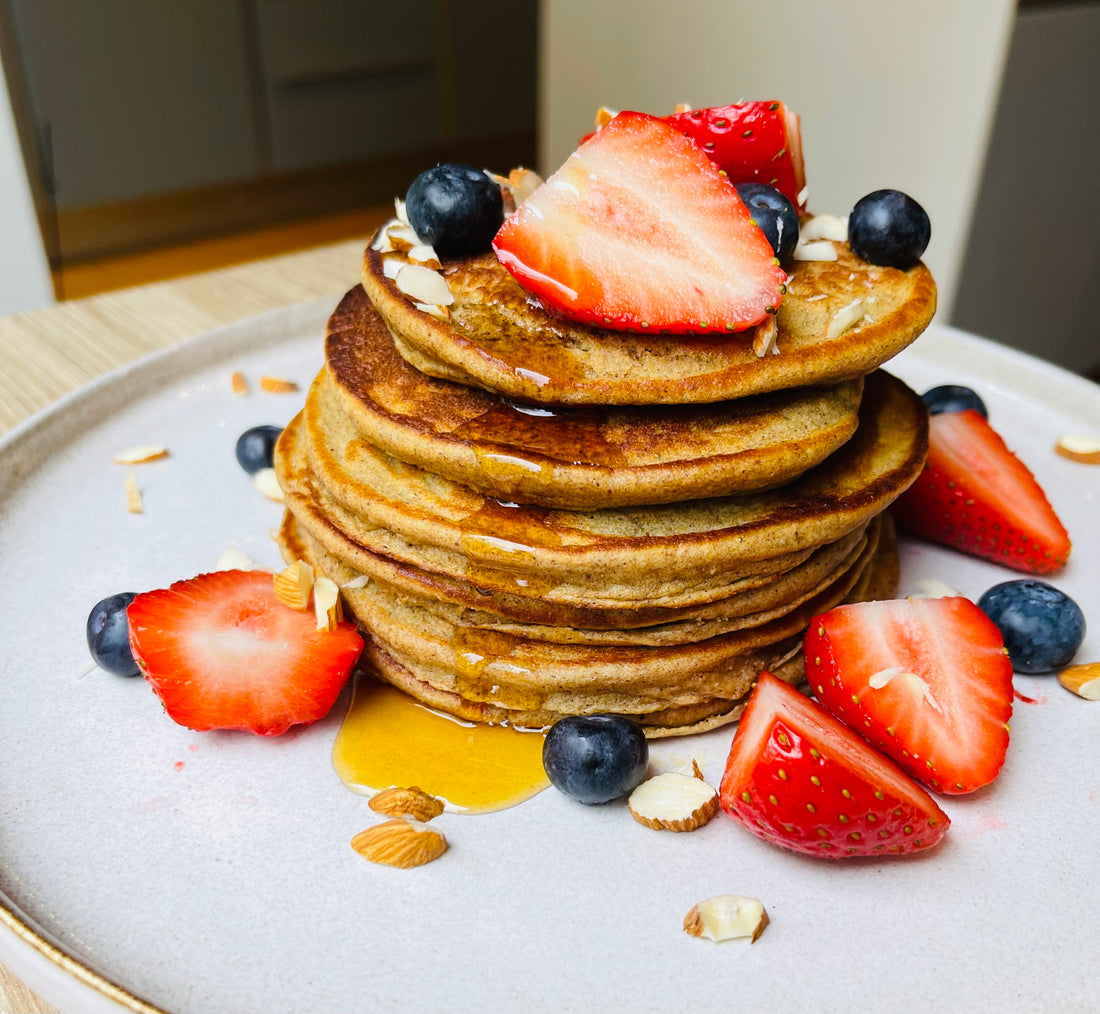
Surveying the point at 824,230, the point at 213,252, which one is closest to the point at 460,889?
the point at 824,230

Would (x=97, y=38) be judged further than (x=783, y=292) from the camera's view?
Yes

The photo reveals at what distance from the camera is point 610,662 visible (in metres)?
1.50

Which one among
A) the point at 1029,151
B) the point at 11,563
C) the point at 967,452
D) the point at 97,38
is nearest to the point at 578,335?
the point at 967,452

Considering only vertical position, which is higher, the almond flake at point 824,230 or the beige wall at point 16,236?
the almond flake at point 824,230

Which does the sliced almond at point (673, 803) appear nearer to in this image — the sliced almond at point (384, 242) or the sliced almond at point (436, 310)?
the sliced almond at point (436, 310)

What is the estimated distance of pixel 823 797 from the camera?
128 cm

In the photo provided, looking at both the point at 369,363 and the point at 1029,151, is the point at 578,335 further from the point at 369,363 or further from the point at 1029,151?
the point at 1029,151

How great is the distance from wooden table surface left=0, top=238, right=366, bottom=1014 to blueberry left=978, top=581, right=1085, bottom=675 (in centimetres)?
171

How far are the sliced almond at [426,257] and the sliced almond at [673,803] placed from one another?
81 centimetres

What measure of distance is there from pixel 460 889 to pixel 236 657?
0.47 meters

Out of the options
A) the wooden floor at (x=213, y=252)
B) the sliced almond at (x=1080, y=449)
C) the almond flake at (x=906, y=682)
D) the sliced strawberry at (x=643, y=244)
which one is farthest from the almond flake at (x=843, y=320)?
the wooden floor at (x=213, y=252)

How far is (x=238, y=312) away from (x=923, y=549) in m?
1.77

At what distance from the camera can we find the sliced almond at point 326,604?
5.19 feet

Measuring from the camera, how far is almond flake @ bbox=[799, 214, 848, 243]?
5.79 ft
